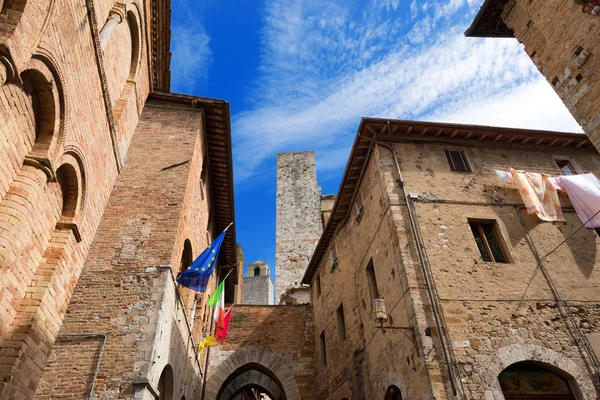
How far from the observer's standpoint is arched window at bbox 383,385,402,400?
829 cm

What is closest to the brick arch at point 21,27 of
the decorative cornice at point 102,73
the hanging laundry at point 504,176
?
the decorative cornice at point 102,73

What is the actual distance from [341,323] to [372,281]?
336 centimetres

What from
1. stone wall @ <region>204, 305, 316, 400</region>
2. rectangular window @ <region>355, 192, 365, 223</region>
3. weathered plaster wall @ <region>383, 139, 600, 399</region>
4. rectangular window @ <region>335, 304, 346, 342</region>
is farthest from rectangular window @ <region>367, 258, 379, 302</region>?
stone wall @ <region>204, 305, 316, 400</region>

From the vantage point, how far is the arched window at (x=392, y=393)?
829cm

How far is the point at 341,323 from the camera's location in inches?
508

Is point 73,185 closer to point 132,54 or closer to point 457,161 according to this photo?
point 132,54

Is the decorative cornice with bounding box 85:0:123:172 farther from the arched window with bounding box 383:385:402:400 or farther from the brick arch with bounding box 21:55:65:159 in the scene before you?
the arched window with bounding box 383:385:402:400

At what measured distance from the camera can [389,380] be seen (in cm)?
839

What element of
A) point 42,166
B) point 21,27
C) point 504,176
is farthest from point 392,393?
point 21,27

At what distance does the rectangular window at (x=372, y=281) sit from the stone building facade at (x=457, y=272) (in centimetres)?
3

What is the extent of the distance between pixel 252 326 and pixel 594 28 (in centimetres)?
1396

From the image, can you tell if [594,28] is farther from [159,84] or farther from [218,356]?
[218,356]

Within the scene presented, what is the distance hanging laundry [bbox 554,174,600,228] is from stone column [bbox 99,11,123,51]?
10.3 meters

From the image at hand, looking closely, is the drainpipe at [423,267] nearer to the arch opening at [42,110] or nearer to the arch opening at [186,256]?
the arch opening at [186,256]
